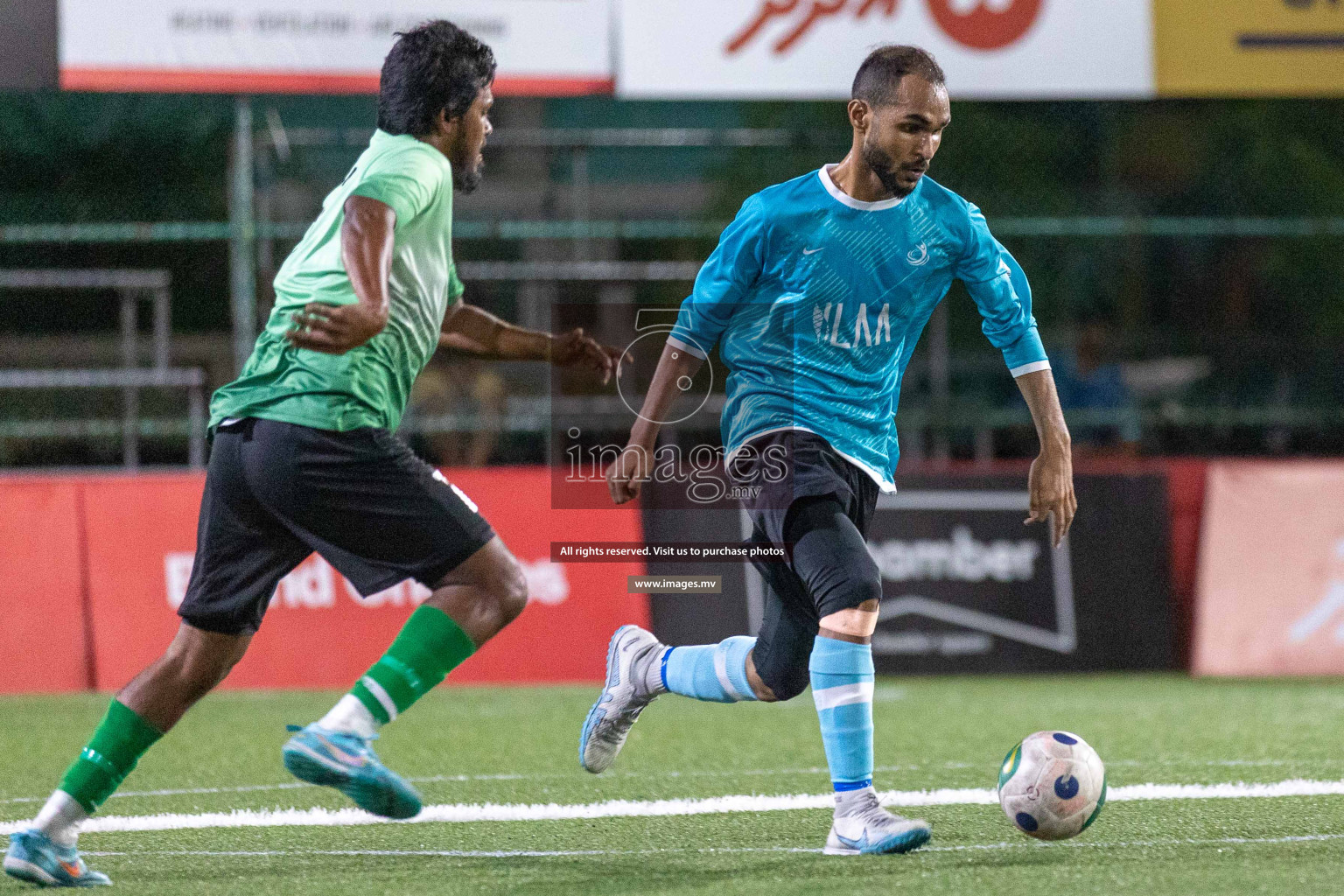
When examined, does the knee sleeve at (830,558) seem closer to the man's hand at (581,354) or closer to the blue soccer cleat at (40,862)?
the man's hand at (581,354)

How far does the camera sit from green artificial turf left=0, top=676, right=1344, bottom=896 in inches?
157

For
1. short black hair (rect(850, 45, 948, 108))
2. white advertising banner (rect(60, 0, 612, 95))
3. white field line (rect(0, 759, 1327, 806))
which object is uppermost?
white advertising banner (rect(60, 0, 612, 95))

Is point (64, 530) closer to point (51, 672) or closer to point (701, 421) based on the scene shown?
point (51, 672)

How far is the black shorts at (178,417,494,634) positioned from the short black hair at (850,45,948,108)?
1659 mm

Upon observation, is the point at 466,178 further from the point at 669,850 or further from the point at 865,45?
the point at 865,45

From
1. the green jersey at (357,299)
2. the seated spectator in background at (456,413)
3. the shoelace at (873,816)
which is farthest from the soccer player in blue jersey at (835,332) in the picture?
the seated spectator in background at (456,413)

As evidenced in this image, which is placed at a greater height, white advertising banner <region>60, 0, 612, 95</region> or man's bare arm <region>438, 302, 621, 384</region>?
white advertising banner <region>60, 0, 612, 95</region>

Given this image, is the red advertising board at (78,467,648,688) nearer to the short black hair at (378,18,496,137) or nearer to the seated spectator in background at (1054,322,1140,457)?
the seated spectator in background at (1054,322,1140,457)

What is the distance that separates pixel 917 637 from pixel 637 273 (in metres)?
3.09

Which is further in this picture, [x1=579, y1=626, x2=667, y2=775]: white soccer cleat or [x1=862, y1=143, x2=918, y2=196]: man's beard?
[x1=579, y1=626, x2=667, y2=775]: white soccer cleat

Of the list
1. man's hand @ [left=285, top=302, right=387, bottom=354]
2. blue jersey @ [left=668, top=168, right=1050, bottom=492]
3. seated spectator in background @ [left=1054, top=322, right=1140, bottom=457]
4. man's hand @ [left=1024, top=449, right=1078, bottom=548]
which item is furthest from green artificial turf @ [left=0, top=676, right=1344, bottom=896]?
seated spectator in background @ [left=1054, top=322, right=1140, bottom=457]

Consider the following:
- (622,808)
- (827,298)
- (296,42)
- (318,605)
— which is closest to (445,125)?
(827,298)

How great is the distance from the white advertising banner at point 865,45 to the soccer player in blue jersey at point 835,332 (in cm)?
670

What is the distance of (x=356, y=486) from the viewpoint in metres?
3.93
